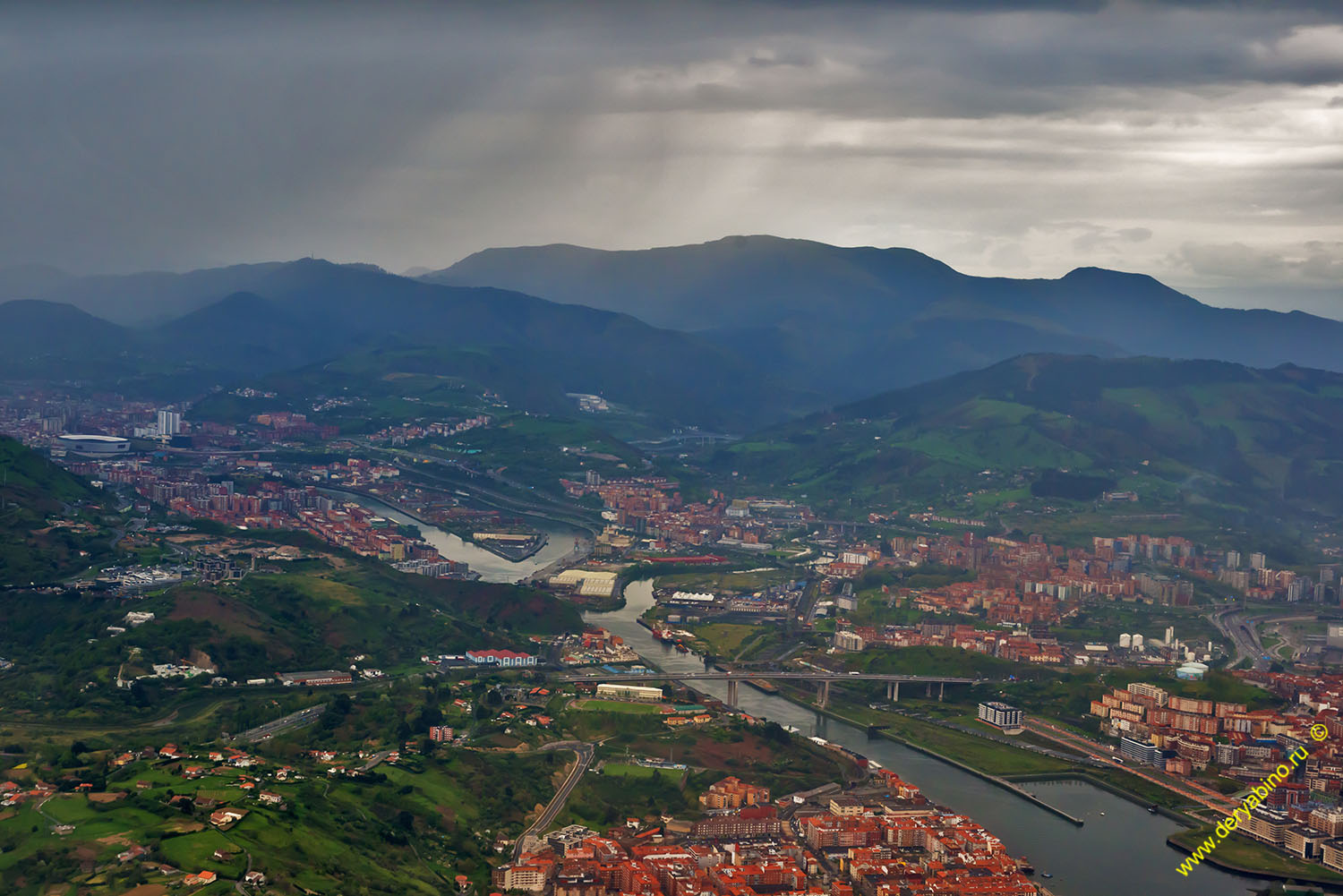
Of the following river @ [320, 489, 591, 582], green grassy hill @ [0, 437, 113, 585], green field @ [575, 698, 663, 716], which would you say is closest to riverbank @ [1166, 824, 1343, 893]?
green field @ [575, 698, 663, 716]

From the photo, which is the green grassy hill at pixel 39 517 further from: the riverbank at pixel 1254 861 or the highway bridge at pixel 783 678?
the riverbank at pixel 1254 861

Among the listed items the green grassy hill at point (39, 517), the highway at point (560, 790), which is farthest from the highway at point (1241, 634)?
the green grassy hill at point (39, 517)

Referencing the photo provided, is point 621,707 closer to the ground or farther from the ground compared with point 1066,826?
farther from the ground

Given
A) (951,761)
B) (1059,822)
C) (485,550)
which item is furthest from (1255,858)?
(485,550)

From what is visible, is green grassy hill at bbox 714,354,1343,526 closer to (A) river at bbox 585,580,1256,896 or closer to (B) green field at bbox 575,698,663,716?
(A) river at bbox 585,580,1256,896

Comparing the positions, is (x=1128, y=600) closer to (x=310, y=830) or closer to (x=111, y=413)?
(x=310, y=830)

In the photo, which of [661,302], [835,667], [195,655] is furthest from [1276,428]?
[661,302]

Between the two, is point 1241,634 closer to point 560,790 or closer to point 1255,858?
point 1255,858
